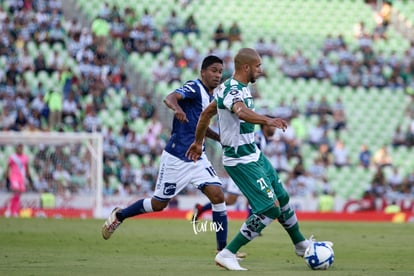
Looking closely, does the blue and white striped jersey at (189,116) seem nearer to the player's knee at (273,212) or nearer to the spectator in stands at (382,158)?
the player's knee at (273,212)

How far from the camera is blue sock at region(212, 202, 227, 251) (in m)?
13.4

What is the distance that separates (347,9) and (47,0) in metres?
12.4

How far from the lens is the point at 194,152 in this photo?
13055 mm

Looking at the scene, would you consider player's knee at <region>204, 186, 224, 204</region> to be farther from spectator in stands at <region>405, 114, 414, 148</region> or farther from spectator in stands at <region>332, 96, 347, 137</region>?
spectator in stands at <region>405, 114, 414, 148</region>

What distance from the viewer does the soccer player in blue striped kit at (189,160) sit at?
13.7 metres

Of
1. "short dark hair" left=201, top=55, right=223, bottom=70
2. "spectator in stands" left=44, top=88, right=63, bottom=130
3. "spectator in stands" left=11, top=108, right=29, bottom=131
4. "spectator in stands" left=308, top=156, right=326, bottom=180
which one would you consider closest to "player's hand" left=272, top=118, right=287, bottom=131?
"short dark hair" left=201, top=55, right=223, bottom=70

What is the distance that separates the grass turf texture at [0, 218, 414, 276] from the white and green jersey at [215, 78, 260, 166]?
4.62ft

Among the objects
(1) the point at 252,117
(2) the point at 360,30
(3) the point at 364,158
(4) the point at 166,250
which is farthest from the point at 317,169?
(1) the point at 252,117

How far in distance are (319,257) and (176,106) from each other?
3210mm

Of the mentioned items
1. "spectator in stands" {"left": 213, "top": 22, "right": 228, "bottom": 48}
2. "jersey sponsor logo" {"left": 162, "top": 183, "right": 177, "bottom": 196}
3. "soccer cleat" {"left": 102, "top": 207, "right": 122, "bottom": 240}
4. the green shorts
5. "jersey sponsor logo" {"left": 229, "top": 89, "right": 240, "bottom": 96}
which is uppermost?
"jersey sponsor logo" {"left": 229, "top": 89, "right": 240, "bottom": 96}

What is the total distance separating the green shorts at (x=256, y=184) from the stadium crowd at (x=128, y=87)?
17.0 metres

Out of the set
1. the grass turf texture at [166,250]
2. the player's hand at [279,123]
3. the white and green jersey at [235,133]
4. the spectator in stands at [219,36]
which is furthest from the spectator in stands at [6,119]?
the player's hand at [279,123]

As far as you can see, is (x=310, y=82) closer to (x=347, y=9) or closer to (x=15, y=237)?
(x=347, y=9)

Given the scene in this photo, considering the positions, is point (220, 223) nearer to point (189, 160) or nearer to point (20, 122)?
point (189, 160)
